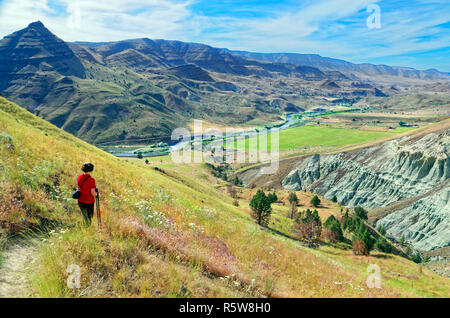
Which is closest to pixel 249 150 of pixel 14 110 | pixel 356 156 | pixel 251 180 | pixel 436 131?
pixel 251 180

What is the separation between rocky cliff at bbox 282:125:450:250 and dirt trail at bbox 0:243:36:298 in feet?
232

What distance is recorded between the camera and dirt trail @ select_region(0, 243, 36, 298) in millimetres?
4809

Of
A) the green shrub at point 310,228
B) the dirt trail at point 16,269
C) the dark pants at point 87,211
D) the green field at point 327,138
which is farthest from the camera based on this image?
the green field at point 327,138

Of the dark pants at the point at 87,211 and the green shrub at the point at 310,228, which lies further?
the green shrub at the point at 310,228

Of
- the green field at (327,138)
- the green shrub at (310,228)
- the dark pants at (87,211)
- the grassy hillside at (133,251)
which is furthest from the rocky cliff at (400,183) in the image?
the dark pants at (87,211)

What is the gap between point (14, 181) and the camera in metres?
8.24

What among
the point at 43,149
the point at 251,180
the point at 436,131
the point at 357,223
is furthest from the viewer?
Answer: the point at 251,180

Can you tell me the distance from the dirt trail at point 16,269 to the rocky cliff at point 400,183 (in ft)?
232

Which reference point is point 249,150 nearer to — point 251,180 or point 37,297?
point 251,180

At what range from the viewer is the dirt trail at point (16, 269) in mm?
4809

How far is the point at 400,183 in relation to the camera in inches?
2813

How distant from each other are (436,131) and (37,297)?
98587mm

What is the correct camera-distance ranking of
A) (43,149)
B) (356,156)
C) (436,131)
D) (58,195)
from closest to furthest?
(58,195)
(43,149)
(436,131)
(356,156)

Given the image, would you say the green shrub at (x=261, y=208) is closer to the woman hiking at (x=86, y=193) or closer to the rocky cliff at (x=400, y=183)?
the woman hiking at (x=86, y=193)
